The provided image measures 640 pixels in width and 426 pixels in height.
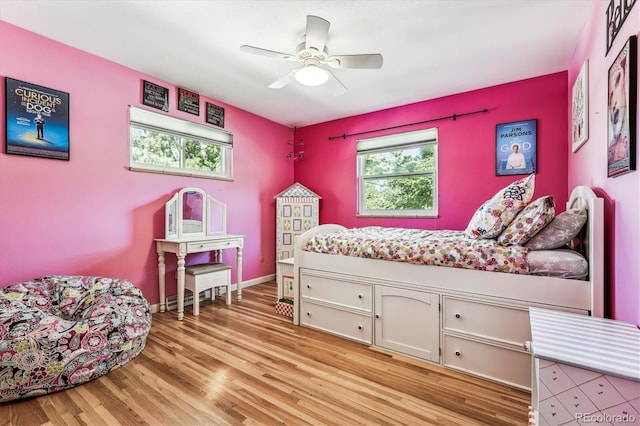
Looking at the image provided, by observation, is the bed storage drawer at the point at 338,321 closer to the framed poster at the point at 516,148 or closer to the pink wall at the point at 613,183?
the pink wall at the point at 613,183

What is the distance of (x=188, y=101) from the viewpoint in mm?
3443

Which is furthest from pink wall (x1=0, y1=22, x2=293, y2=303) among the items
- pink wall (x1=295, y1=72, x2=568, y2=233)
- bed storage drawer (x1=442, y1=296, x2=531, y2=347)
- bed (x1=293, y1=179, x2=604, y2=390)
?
bed storage drawer (x1=442, y1=296, x2=531, y2=347)

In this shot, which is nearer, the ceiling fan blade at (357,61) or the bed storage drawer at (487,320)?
the bed storage drawer at (487,320)

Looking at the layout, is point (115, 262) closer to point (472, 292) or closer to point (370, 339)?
point (370, 339)

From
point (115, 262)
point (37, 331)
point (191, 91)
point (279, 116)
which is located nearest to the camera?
point (37, 331)

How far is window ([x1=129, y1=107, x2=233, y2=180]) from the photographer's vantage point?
3064 millimetres

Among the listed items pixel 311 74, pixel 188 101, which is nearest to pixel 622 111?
pixel 311 74

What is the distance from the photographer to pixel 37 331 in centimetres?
175

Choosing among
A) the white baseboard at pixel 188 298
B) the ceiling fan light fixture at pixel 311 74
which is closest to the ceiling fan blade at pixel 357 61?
the ceiling fan light fixture at pixel 311 74

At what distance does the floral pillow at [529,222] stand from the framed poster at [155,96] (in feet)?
11.6

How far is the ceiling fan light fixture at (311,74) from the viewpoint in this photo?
2.27 meters

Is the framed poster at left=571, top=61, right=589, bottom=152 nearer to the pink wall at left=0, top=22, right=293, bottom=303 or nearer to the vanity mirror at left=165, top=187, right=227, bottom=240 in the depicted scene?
the vanity mirror at left=165, top=187, right=227, bottom=240

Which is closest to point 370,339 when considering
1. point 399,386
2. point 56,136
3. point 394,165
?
point 399,386

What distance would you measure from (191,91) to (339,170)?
2289 millimetres
